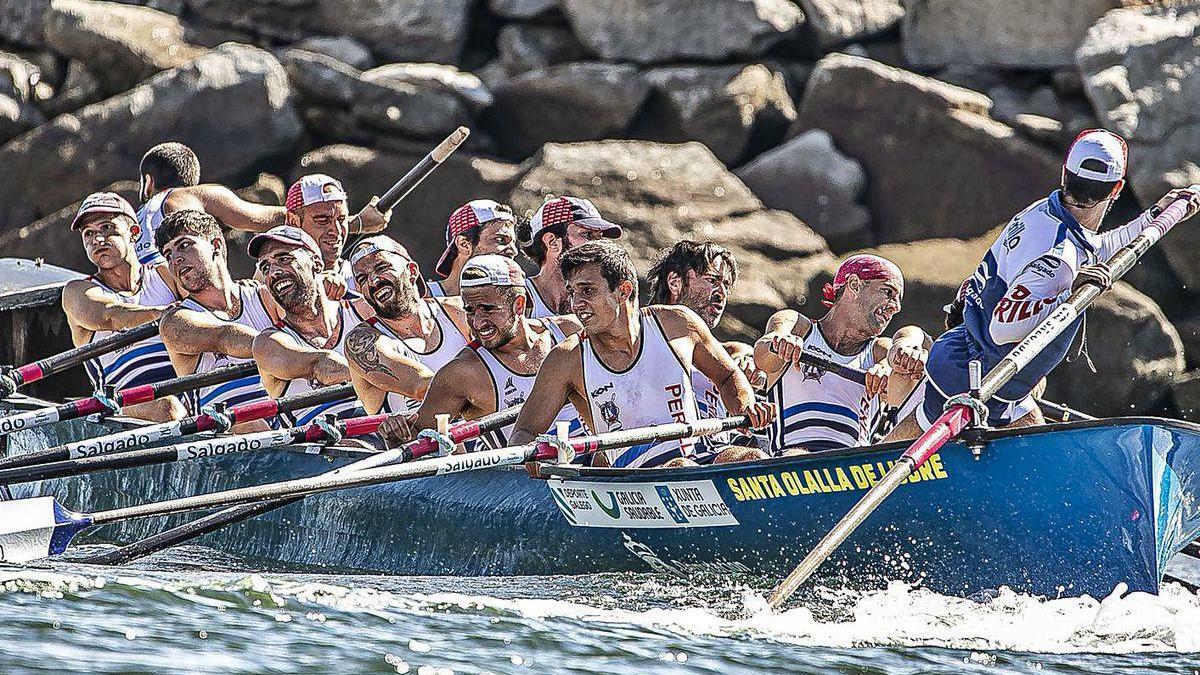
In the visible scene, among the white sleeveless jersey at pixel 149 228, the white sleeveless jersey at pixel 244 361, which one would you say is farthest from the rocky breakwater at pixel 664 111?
the white sleeveless jersey at pixel 244 361

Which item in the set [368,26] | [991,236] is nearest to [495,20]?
[368,26]

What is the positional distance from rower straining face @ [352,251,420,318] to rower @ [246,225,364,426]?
0.33 metres

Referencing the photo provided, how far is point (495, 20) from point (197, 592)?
12952mm

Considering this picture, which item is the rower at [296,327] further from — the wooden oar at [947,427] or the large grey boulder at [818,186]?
the large grey boulder at [818,186]

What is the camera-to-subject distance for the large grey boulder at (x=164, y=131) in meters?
17.0

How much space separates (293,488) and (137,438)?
1.76 metres

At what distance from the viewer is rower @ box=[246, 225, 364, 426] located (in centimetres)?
846

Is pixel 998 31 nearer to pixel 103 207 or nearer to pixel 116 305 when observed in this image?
pixel 103 207

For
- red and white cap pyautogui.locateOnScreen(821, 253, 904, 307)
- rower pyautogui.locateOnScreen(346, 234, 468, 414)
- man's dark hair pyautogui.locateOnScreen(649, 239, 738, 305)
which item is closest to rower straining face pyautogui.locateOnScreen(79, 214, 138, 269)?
rower pyautogui.locateOnScreen(346, 234, 468, 414)

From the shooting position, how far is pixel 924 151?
1677cm

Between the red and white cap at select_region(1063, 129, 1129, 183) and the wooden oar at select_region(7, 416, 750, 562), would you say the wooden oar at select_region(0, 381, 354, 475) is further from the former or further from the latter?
the red and white cap at select_region(1063, 129, 1129, 183)

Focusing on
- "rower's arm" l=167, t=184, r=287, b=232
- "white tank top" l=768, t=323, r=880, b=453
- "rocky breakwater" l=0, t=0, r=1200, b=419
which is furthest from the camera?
"rocky breakwater" l=0, t=0, r=1200, b=419

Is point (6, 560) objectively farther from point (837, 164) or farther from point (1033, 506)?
point (837, 164)

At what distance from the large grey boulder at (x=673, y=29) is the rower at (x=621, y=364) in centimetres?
1076
